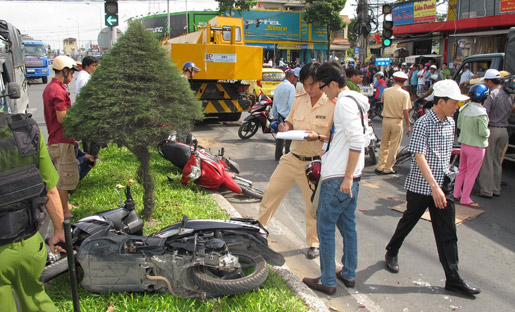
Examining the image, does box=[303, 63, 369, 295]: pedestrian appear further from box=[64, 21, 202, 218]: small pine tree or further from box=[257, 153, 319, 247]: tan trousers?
box=[64, 21, 202, 218]: small pine tree

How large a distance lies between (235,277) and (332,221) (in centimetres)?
90

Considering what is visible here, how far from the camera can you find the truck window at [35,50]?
93.4 ft

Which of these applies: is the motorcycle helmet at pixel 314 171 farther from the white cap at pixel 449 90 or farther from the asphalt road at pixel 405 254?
the white cap at pixel 449 90

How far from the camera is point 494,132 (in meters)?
6.44

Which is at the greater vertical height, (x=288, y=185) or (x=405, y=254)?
(x=288, y=185)

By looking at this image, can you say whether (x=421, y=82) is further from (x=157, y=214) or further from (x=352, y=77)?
(x=157, y=214)

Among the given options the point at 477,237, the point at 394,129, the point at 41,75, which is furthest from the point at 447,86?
the point at 41,75

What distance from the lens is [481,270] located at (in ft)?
13.8

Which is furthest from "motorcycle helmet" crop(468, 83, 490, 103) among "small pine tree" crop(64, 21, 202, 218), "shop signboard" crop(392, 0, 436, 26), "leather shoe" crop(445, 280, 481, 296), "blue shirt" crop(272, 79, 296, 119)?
"shop signboard" crop(392, 0, 436, 26)

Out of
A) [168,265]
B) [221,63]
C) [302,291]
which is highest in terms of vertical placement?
[221,63]

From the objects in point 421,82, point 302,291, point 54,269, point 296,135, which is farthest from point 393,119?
point 421,82

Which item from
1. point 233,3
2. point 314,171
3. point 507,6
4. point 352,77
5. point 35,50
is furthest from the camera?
point 233,3

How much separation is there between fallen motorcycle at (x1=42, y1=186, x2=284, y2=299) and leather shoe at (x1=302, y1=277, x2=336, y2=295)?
0.64m

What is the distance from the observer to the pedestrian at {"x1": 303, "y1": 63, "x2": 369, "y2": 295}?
3279 millimetres
